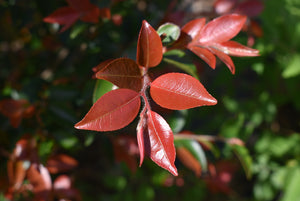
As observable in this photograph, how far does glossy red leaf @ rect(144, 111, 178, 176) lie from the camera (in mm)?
537

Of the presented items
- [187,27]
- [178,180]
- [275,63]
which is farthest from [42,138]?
[275,63]

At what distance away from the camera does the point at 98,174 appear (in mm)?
1847

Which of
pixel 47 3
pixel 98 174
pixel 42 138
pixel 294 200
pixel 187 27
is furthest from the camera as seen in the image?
pixel 98 174

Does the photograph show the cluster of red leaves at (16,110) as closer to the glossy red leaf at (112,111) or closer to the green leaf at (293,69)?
the glossy red leaf at (112,111)

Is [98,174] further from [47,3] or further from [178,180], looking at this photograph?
[47,3]

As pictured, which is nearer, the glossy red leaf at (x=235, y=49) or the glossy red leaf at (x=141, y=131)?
the glossy red leaf at (x=141, y=131)

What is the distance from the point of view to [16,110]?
91 centimetres

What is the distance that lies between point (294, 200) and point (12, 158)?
4.06 feet

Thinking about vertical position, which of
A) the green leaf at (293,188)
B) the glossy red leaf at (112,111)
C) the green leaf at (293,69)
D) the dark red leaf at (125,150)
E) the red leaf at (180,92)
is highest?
the red leaf at (180,92)

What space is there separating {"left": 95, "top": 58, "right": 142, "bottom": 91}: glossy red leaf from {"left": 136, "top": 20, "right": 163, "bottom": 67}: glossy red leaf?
0.02 meters

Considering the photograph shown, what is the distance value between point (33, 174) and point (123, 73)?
0.55 m

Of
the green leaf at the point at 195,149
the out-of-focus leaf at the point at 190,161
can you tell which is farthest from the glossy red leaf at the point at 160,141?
the out-of-focus leaf at the point at 190,161

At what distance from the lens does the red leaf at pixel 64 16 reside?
0.82 meters

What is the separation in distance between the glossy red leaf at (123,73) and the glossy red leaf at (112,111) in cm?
2
